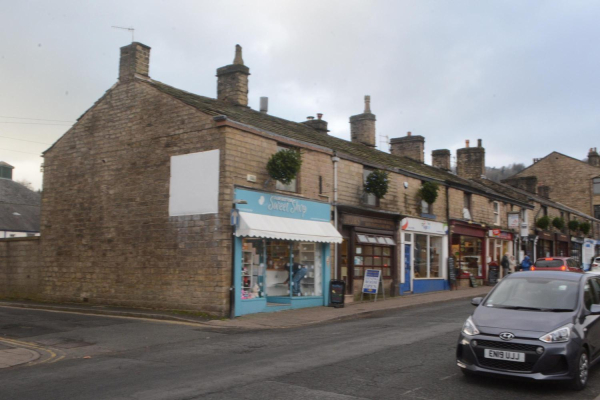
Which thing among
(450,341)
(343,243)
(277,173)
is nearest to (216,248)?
(277,173)

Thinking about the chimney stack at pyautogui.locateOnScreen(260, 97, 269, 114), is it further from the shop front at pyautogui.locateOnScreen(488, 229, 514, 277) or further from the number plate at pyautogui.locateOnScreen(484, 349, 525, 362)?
the number plate at pyautogui.locateOnScreen(484, 349, 525, 362)

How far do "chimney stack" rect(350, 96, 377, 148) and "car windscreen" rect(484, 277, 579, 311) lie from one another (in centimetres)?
2181

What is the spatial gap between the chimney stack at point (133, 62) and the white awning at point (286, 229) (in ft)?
24.4

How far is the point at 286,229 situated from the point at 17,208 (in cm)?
3968

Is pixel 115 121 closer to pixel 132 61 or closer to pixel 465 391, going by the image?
pixel 132 61

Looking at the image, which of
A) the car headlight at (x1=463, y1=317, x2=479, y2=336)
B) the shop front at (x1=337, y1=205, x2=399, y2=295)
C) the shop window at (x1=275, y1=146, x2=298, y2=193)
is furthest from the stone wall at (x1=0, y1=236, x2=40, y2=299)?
the car headlight at (x1=463, y1=317, x2=479, y2=336)

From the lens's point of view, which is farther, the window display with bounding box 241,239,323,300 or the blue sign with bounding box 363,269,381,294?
the blue sign with bounding box 363,269,381,294

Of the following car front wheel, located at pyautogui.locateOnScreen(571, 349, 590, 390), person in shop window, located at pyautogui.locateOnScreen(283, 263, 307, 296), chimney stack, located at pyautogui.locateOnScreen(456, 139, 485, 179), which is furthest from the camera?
chimney stack, located at pyautogui.locateOnScreen(456, 139, 485, 179)

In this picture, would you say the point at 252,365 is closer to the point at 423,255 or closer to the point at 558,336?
the point at 558,336

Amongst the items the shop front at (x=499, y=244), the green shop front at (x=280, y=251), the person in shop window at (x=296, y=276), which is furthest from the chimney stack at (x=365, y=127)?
the person in shop window at (x=296, y=276)

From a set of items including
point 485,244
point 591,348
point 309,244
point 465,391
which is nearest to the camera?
point 465,391

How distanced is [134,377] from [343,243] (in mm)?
13704

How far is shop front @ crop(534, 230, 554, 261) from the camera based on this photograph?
40.6 m

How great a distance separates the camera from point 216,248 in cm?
1638
